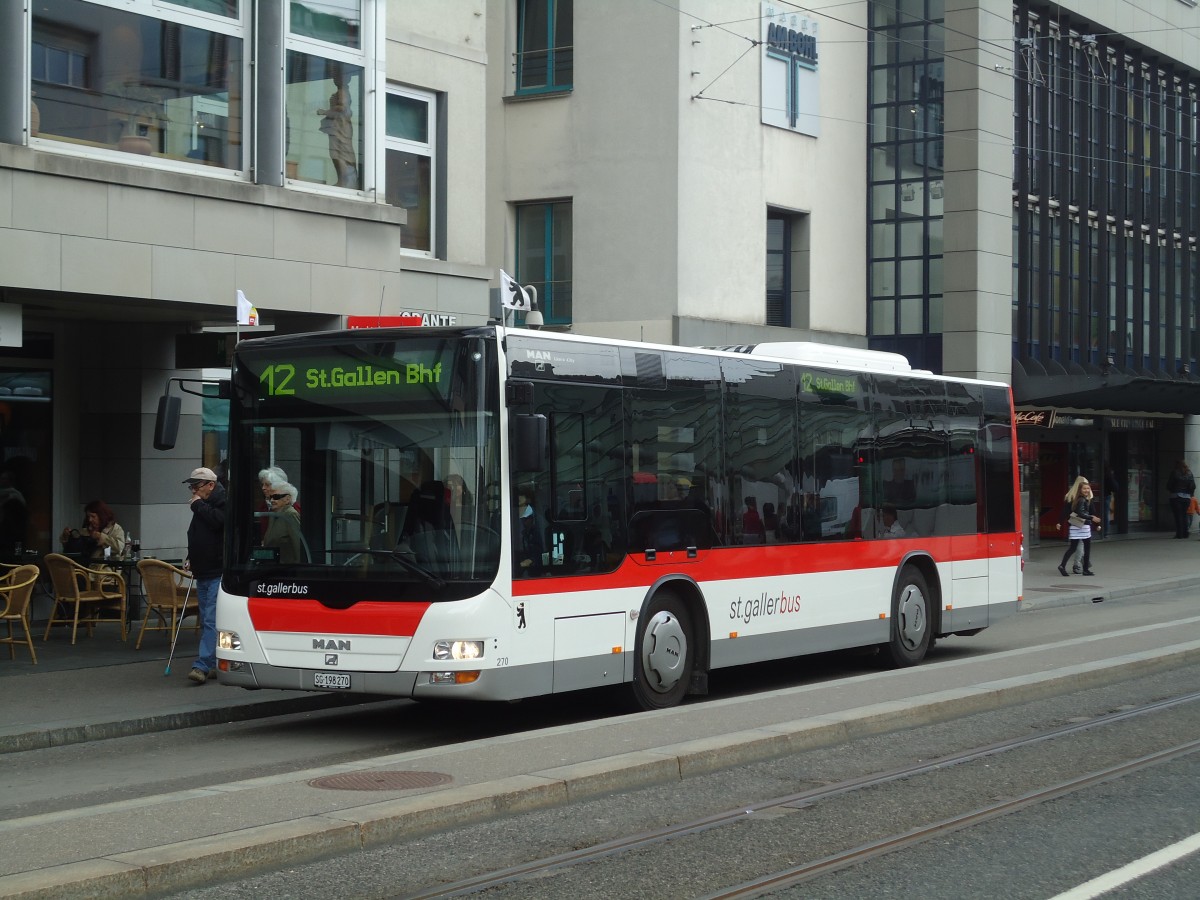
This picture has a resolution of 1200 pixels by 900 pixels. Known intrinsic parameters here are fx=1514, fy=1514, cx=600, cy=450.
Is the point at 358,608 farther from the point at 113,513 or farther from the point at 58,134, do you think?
the point at 113,513

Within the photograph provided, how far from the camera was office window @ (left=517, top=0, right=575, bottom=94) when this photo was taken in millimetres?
26188

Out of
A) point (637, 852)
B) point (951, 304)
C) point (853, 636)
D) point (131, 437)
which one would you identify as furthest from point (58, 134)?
point (951, 304)

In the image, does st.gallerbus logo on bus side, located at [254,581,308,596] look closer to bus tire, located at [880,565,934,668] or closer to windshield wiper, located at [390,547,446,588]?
windshield wiper, located at [390,547,446,588]

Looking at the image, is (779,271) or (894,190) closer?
(779,271)

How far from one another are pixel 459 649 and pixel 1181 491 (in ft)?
105

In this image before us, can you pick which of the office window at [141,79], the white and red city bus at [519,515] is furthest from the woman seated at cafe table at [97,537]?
the white and red city bus at [519,515]

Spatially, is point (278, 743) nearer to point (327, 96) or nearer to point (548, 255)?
point (327, 96)

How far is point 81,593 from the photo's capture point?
15359 mm

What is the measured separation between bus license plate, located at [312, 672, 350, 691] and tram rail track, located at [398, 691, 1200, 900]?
3.36 m

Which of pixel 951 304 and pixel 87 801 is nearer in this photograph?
pixel 87 801

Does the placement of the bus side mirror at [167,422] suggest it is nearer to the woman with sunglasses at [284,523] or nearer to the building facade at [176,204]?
the woman with sunglasses at [284,523]

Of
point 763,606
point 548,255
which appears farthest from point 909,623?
point 548,255

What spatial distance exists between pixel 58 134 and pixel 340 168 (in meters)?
3.40

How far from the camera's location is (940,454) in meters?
15.5
